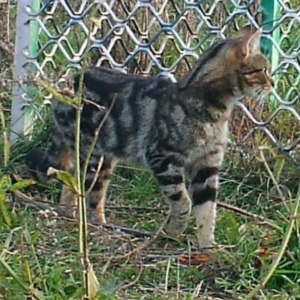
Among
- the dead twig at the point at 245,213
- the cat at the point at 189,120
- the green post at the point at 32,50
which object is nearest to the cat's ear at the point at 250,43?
the cat at the point at 189,120

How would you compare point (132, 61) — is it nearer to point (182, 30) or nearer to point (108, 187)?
point (182, 30)

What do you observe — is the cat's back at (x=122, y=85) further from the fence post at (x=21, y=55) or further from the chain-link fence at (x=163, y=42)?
the fence post at (x=21, y=55)

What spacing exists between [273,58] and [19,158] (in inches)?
51.0

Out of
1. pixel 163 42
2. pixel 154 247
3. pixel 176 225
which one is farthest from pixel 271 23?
pixel 154 247

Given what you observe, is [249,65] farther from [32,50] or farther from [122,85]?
[32,50]

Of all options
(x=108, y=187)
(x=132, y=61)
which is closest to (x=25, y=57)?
(x=132, y=61)

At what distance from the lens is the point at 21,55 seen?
4.91 m

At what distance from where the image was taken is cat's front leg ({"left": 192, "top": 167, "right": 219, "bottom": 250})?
3.60 metres

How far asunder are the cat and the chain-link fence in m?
0.65

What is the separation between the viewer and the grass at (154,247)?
2.81 m

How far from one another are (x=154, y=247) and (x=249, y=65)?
2.66 ft

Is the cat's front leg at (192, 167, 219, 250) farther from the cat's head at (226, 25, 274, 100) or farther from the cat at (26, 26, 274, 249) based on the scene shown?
the cat's head at (226, 25, 274, 100)

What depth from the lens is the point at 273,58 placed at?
4.62 m

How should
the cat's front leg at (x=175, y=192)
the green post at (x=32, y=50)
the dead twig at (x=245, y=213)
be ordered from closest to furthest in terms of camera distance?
the dead twig at (x=245, y=213), the cat's front leg at (x=175, y=192), the green post at (x=32, y=50)
